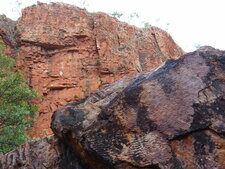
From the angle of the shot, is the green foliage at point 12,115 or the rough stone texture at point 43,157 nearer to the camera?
the rough stone texture at point 43,157

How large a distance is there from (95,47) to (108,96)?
43.8 feet

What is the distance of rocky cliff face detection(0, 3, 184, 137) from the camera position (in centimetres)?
1658

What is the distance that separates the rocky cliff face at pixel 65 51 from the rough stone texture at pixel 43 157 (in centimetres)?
1086

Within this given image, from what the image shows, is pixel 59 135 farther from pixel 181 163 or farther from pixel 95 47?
pixel 95 47

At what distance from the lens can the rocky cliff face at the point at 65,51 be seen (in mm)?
16578

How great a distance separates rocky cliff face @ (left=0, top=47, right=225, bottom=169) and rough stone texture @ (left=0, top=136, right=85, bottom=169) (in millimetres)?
252

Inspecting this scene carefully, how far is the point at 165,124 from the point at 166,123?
20 millimetres

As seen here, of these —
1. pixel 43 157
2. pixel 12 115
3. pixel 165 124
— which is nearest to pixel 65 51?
pixel 12 115

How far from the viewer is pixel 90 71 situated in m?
17.1

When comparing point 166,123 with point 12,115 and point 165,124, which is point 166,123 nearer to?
point 165,124

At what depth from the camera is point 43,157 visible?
15.4 ft

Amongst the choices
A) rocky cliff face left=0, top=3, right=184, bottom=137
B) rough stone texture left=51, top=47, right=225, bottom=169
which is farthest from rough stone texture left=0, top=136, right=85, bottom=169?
rocky cliff face left=0, top=3, right=184, bottom=137

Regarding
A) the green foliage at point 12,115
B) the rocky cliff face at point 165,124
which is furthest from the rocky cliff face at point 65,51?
the rocky cliff face at point 165,124

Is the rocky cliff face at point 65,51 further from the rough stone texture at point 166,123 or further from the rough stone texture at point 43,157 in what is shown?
the rough stone texture at point 166,123
